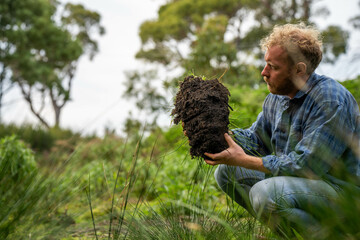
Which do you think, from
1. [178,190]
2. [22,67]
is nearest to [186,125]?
[178,190]

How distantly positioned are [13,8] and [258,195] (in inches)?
727

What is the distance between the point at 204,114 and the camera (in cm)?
190

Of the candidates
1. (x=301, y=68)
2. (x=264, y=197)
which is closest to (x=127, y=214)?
(x=264, y=197)

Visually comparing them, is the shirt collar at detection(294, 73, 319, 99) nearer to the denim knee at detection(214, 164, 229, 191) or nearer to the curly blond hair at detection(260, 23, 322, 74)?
the curly blond hair at detection(260, 23, 322, 74)

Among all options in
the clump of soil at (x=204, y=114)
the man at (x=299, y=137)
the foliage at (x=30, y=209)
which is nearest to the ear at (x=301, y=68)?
the man at (x=299, y=137)

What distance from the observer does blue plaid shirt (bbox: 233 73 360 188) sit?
1.70 meters

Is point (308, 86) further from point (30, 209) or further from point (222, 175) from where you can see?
point (30, 209)

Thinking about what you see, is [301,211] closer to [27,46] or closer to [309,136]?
[309,136]

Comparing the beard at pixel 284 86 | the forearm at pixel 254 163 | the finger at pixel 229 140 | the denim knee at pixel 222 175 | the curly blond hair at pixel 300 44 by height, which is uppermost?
the curly blond hair at pixel 300 44

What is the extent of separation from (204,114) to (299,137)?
561mm

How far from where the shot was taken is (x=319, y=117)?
5.80 feet

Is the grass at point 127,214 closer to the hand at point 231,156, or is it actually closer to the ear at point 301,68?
the hand at point 231,156

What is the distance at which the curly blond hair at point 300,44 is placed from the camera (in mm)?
1919

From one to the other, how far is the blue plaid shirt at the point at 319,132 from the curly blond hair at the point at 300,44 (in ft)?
0.35
